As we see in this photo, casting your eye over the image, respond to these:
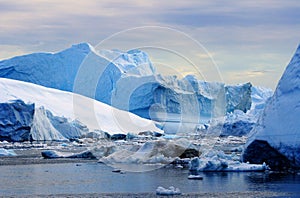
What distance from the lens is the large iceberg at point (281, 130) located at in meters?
18.9

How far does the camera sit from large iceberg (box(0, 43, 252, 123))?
208 ft

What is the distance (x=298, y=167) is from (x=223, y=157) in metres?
3.36

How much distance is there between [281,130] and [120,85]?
4514cm

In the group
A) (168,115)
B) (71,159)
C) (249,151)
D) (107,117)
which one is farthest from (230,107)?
(249,151)

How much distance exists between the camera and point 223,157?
72.2 ft

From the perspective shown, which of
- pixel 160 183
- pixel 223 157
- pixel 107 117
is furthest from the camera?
pixel 107 117

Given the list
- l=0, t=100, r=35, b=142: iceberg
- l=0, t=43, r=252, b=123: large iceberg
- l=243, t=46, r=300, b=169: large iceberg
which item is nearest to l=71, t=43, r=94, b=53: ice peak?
l=0, t=43, r=252, b=123: large iceberg

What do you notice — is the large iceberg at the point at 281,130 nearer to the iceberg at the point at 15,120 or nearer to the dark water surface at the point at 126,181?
the dark water surface at the point at 126,181

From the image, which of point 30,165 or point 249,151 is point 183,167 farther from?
point 30,165

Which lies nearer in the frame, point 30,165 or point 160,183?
point 160,183

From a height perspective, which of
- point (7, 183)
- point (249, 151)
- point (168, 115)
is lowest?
point (7, 183)

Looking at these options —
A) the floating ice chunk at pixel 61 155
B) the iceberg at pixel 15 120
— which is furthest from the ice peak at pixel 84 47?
the floating ice chunk at pixel 61 155

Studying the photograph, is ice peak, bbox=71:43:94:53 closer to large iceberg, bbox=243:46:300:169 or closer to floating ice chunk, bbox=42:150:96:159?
floating ice chunk, bbox=42:150:96:159

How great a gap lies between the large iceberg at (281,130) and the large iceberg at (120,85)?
4135 centimetres
